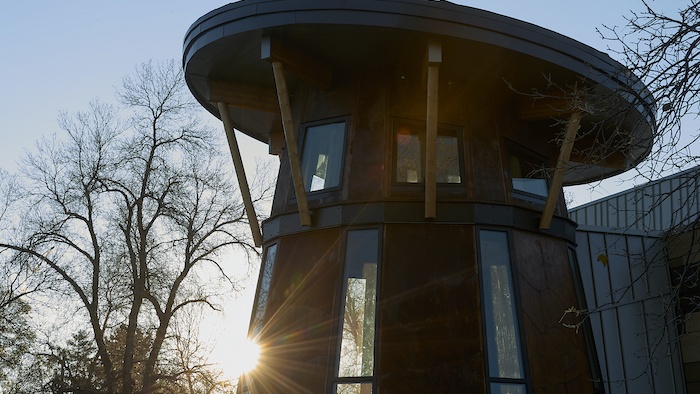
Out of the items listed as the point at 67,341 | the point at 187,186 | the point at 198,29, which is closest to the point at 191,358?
the point at 67,341

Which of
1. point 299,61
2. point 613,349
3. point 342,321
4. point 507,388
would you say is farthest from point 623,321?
point 299,61

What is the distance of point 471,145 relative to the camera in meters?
10.7

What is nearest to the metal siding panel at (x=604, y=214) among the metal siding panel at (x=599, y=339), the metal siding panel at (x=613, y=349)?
the metal siding panel at (x=613, y=349)

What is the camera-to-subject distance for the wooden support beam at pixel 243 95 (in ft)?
37.5

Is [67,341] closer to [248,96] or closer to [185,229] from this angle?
[185,229]

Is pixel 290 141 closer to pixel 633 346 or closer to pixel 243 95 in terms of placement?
pixel 243 95

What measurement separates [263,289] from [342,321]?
188cm

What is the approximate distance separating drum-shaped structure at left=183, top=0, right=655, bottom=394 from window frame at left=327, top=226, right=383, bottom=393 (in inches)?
0.8

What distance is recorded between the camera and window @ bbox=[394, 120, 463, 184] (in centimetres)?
1052

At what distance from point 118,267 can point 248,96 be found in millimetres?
9803

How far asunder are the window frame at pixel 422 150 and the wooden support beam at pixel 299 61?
120cm

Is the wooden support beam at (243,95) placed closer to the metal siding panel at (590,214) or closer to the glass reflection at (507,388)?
the glass reflection at (507,388)

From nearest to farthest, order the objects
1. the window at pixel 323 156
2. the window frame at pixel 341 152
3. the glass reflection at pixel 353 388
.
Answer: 1. the glass reflection at pixel 353 388
2. the window frame at pixel 341 152
3. the window at pixel 323 156

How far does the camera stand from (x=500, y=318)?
9.77m
